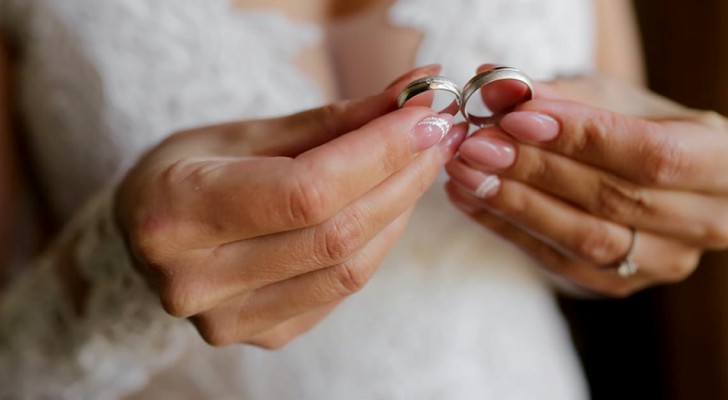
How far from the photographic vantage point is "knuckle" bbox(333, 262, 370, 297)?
475mm

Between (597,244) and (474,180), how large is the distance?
16 centimetres

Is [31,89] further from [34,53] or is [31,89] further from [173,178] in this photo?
[173,178]

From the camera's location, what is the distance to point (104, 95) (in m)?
0.72

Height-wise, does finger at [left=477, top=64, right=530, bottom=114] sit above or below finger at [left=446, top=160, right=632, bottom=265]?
above

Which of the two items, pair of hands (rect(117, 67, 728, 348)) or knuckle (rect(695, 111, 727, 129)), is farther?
knuckle (rect(695, 111, 727, 129))

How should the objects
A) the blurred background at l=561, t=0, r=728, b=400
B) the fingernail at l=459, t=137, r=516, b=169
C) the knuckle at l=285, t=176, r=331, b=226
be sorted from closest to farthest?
the knuckle at l=285, t=176, r=331, b=226, the fingernail at l=459, t=137, r=516, b=169, the blurred background at l=561, t=0, r=728, b=400

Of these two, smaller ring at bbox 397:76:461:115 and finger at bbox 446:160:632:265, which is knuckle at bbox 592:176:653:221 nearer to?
finger at bbox 446:160:632:265

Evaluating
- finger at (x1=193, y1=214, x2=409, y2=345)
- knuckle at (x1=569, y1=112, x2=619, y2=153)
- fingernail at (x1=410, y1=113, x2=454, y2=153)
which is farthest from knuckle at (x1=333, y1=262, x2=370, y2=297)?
knuckle at (x1=569, y1=112, x2=619, y2=153)

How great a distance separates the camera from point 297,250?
0.44 metres

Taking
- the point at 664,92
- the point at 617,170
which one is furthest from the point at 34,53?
the point at 664,92

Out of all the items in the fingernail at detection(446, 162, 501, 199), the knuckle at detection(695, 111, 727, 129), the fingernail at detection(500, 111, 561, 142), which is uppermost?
the fingernail at detection(500, 111, 561, 142)

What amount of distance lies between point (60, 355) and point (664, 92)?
950mm

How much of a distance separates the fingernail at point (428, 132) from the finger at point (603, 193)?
0.06 m

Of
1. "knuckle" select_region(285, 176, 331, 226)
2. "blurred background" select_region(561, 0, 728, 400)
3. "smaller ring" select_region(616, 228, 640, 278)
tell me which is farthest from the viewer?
"blurred background" select_region(561, 0, 728, 400)
